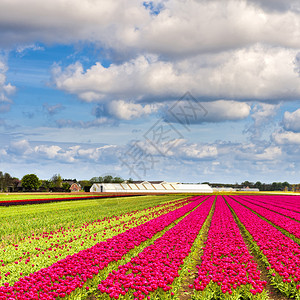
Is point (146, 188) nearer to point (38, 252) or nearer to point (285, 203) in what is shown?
point (285, 203)

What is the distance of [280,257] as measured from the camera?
11.9 metres

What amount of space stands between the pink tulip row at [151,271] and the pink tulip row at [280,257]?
3.34 meters

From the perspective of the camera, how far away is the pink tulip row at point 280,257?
10.2m

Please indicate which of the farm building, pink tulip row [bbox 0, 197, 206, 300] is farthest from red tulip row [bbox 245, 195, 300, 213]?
the farm building

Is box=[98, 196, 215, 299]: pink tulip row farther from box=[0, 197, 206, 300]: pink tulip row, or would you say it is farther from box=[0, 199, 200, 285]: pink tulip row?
box=[0, 199, 200, 285]: pink tulip row

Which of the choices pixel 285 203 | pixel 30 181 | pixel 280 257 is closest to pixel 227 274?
pixel 280 257

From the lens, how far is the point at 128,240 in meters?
16.6

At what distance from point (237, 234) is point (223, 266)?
298 inches

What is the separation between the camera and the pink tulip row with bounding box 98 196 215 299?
8.64 metres

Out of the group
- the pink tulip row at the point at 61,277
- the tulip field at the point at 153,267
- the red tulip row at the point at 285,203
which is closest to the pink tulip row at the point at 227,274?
the tulip field at the point at 153,267

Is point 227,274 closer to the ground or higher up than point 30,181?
closer to the ground

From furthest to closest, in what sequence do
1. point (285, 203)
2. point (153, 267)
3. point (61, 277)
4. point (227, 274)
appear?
1. point (285, 203)
2. point (153, 267)
3. point (61, 277)
4. point (227, 274)

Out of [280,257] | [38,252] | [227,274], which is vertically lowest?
[38,252]

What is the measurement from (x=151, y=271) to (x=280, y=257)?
→ 5.06 meters
